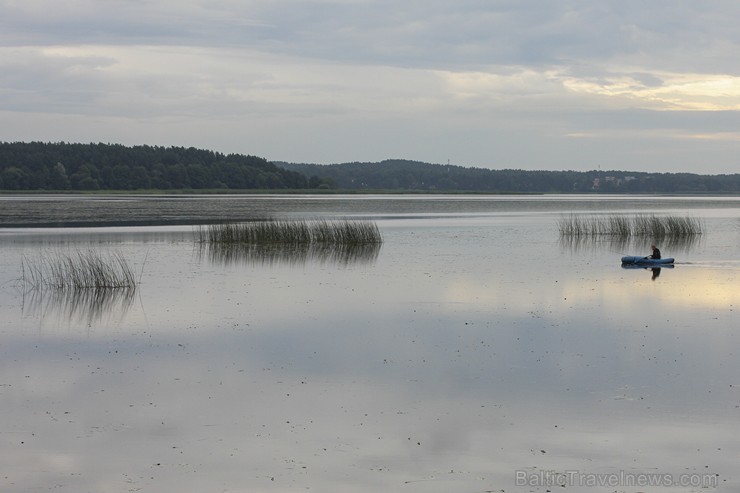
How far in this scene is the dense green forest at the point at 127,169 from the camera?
113562mm

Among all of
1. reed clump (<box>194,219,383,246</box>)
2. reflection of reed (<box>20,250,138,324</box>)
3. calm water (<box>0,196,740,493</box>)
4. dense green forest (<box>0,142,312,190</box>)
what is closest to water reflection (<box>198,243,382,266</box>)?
reed clump (<box>194,219,383,246</box>)

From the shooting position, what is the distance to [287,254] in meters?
27.7

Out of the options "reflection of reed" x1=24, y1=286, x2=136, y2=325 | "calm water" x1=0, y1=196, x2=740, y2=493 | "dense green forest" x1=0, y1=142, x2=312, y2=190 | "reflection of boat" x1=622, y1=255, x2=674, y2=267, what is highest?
"dense green forest" x1=0, y1=142, x2=312, y2=190

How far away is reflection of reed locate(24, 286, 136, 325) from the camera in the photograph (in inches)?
603

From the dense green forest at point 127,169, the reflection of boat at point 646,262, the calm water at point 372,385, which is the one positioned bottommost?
the calm water at point 372,385

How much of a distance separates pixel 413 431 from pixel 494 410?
1.05 metres

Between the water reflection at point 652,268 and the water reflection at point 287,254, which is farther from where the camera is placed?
the water reflection at point 287,254

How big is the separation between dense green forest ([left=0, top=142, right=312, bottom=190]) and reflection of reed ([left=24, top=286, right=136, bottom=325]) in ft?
327

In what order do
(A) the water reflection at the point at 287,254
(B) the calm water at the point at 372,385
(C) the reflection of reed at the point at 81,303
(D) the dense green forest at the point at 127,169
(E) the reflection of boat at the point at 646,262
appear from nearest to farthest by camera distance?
(B) the calm water at the point at 372,385 < (C) the reflection of reed at the point at 81,303 < (E) the reflection of boat at the point at 646,262 < (A) the water reflection at the point at 287,254 < (D) the dense green forest at the point at 127,169

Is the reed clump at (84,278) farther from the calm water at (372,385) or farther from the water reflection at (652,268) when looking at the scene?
the water reflection at (652,268)

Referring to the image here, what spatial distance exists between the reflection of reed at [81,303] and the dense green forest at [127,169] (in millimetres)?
99635

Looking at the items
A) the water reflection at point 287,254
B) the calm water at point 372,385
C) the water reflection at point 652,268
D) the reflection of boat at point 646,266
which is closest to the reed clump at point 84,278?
the calm water at point 372,385

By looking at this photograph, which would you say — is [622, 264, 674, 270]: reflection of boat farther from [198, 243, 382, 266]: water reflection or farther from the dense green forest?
the dense green forest

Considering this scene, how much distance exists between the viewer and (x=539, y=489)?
682 centimetres
